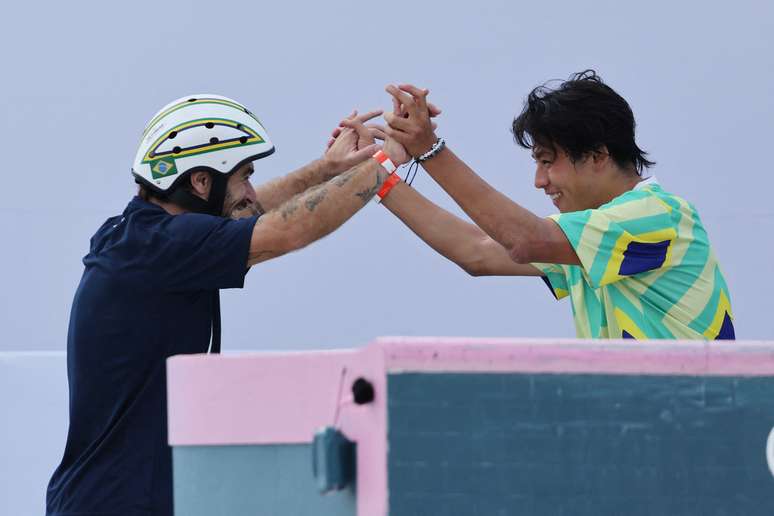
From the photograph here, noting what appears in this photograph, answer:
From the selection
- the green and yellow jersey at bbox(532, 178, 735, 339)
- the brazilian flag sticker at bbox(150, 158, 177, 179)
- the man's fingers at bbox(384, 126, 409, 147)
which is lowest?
the green and yellow jersey at bbox(532, 178, 735, 339)

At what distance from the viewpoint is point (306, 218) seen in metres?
3.03

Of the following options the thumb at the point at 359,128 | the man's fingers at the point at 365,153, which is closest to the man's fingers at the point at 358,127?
the thumb at the point at 359,128

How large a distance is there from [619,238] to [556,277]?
0.65 meters

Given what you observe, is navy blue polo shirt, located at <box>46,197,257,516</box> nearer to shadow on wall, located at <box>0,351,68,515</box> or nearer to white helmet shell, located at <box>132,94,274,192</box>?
white helmet shell, located at <box>132,94,274,192</box>

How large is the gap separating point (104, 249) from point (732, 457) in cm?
168

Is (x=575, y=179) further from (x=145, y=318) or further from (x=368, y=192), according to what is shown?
(x=145, y=318)

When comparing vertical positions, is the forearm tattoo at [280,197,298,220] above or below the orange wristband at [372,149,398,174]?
below

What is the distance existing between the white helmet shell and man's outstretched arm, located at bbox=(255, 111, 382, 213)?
41 centimetres

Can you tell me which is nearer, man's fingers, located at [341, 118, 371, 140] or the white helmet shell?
the white helmet shell

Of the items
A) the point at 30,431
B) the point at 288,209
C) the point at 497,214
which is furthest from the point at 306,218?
the point at 30,431

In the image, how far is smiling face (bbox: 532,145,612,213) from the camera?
351 centimetres

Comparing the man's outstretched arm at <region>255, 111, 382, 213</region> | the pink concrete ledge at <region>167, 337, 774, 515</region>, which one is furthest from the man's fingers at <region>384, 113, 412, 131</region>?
the pink concrete ledge at <region>167, 337, 774, 515</region>

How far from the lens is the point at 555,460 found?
2113mm

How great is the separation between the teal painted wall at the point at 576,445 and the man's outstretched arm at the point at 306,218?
100cm
